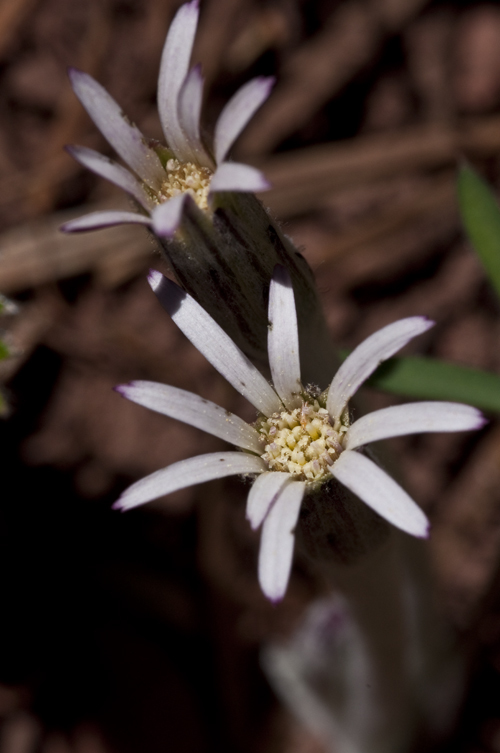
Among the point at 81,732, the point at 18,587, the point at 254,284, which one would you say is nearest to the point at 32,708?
the point at 81,732

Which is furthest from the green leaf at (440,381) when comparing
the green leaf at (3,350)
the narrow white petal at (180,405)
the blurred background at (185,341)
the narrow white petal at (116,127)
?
the blurred background at (185,341)

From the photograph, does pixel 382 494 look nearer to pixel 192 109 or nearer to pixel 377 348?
pixel 377 348

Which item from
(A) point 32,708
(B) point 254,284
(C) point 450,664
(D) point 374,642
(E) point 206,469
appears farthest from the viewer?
(A) point 32,708

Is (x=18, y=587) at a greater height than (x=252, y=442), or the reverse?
(x=18, y=587)

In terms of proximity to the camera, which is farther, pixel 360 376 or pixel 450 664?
pixel 450 664

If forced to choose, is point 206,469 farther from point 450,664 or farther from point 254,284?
point 450,664

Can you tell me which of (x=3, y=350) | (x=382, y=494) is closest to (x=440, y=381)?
(x=382, y=494)

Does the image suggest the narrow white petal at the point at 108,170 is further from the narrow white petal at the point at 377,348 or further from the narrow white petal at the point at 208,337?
the narrow white petal at the point at 377,348
